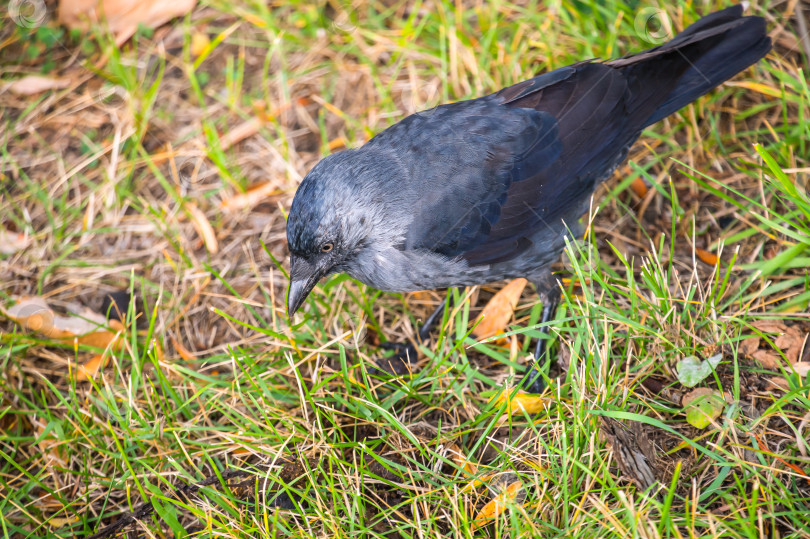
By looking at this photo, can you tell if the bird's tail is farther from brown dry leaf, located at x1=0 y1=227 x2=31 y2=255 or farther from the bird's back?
brown dry leaf, located at x1=0 y1=227 x2=31 y2=255

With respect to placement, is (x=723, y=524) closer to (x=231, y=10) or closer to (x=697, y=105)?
(x=697, y=105)

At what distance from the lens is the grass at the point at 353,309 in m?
2.90

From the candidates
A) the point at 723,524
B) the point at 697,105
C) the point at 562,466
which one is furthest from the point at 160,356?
the point at 697,105

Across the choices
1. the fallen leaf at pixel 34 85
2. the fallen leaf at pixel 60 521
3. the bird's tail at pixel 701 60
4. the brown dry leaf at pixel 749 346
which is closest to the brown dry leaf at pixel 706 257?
the brown dry leaf at pixel 749 346

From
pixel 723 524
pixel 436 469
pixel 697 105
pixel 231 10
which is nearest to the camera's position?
pixel 723 524

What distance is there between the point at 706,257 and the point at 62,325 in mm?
4057

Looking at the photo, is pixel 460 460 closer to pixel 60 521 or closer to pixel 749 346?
pixel 749 346

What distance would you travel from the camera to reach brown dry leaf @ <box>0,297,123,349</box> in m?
3.98

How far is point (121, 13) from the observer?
549cm

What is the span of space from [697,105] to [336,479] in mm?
3334

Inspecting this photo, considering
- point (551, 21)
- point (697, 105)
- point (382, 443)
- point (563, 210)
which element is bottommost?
point (382, 443)

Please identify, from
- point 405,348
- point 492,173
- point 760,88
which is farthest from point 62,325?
point 760,88

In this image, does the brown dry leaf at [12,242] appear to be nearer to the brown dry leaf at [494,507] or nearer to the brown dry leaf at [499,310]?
the brown dry leaf at [499,310]

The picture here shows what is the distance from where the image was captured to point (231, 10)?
5.37 metres
